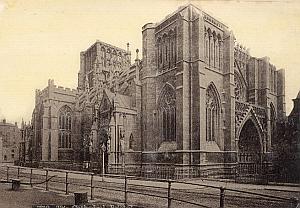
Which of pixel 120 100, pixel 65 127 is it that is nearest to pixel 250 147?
pixel 120 100

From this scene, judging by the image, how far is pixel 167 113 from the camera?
11.0 m

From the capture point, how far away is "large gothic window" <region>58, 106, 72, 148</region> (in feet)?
55.8

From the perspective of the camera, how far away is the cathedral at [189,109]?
9789mm

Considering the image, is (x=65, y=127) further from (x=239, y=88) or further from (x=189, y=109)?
(x=189, y=109)

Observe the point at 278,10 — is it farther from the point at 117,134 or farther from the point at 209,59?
the point at 117,134

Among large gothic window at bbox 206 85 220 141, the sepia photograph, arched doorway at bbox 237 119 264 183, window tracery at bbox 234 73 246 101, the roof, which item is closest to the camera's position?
the sepia photograph

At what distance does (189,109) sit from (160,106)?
1.59m

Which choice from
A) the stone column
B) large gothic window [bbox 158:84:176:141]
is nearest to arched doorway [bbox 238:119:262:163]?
the stone column

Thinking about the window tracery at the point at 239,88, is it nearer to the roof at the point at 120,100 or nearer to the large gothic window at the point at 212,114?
the large gothic window at the point at 212,114

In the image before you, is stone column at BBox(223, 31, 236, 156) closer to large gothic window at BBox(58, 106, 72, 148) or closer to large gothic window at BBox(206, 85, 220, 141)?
large gothic window at BBox(206, 85, 220, 141)

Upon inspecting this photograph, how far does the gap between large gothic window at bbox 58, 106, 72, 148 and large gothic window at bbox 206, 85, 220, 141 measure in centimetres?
892

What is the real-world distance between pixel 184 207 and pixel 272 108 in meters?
8.49

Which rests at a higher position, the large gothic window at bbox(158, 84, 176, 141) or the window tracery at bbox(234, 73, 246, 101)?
the window tracery at bbox(234, 73, 246, 101)

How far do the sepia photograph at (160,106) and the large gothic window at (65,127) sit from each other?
0.05m
